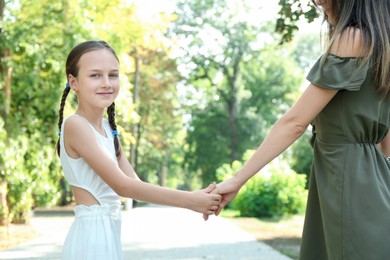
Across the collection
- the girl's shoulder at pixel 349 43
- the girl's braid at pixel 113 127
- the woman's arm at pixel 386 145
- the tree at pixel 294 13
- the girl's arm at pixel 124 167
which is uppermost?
the tree at pixel 294 13

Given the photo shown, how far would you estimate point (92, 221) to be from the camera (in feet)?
9.62

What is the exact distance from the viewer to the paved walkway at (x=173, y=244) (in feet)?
31.4

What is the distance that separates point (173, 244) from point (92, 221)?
27.4 ft

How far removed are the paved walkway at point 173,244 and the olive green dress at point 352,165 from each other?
259 inches

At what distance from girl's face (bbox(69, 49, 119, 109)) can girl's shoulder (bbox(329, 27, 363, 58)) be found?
95 cm

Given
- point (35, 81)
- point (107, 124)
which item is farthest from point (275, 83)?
point (107, 124)

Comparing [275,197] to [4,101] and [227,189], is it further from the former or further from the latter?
[227,189]

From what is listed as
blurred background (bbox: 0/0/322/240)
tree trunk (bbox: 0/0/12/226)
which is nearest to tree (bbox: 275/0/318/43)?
blurred background (bbox: 0/0/322/240)

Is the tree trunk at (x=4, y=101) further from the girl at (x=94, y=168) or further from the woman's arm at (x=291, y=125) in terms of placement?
the woman's arm at (x=291, y=125)

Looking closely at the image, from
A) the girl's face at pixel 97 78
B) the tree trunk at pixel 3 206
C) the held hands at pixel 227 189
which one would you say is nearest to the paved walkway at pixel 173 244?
the tree trunk at pixel 3 206

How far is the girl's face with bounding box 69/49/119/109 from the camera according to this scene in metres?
3.03

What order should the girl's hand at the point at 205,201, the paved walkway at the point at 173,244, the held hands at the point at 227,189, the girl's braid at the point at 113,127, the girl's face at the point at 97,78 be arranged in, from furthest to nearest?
the paved walkway at the point at 173,244, the held hands at the point at 227,189, the girl's hand at the point at 205,201, the girl's braid at the point at 113,127, the girl's face at the point at 97,78

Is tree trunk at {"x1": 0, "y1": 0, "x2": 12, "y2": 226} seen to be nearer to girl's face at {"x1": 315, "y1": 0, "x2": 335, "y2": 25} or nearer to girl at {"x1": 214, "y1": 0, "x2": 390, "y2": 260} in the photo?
girl's face at {"x1": 315, "y1": 0, "x2": 335, "y2": 25}

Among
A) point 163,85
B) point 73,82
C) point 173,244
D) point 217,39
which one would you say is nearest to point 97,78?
point 73,82
